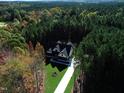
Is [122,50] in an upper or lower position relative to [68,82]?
upper

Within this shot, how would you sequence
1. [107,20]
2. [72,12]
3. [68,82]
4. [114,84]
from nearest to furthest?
[114,84] → [68,82] → [107,20] → [72,12]

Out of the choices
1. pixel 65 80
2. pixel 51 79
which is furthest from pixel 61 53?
pixel 65 80

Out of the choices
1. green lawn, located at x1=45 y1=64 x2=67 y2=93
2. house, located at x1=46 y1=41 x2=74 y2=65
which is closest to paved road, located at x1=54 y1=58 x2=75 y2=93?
green lawn, located at x1=45 y1=64 x2=67 y2=93

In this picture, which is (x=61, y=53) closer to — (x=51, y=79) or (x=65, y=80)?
(x=51, y=79)

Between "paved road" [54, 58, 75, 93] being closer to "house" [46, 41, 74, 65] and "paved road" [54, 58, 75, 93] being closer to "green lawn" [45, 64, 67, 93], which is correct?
"green lawn" [45, 64, 67, 93]

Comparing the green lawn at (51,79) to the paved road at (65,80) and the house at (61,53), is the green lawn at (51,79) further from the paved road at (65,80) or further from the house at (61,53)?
the house at (61,53)

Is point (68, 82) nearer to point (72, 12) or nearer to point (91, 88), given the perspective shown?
point (91, 88)

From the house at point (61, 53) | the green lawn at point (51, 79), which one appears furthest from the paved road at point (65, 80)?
the house at point (61, 53)

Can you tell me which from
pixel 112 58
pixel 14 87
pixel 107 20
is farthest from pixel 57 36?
pixel 14 87
